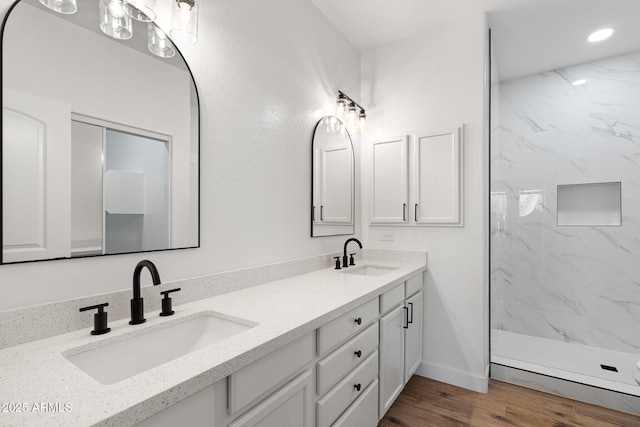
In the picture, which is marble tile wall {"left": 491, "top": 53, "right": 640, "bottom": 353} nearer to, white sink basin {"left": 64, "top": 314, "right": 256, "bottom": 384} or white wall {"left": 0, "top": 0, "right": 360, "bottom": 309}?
white wall {"left": 0, "top": 0, "right": 360, "bottom": 309}

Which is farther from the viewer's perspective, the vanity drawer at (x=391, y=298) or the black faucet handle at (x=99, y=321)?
the vanity drawer at (x=391, y=298)

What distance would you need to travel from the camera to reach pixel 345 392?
4.61 feet

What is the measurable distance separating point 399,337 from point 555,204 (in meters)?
2.25

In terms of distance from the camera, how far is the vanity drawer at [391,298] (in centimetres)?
177

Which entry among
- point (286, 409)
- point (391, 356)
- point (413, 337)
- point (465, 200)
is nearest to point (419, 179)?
point (465, 200)

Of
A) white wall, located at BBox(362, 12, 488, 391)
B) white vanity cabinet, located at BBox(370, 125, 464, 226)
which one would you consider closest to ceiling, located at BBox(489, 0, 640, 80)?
white wall, located at BBox(362, 12, 488, 391)

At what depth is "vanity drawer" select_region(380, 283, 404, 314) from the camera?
5.82 ft

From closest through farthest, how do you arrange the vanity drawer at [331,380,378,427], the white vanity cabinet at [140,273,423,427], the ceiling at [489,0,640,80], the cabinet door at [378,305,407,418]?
1. the white vanity cabinet at [140,273,423,427]
2. the vanity drawer at [331,380,378,427]
3. the cabinet door at [378,305,407,418]
4. the ceiling at [489,0,640,80]

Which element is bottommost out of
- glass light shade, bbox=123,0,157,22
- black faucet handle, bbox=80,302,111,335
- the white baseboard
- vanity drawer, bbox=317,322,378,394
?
the white baseboard

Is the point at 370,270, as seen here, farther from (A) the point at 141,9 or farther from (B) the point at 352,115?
(A) the point at 141,9

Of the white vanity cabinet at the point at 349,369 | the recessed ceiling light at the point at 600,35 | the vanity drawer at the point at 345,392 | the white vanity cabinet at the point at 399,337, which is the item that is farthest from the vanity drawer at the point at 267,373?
the recessed ceiling light at the point at 600,35

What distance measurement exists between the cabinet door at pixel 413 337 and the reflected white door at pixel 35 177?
74.8 inches

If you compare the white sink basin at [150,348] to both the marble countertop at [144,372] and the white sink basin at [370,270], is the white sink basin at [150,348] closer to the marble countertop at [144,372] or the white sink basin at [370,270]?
the marble countertop at [144,372]

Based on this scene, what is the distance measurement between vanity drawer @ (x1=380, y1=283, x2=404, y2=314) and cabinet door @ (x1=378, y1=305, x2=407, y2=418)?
4cm
